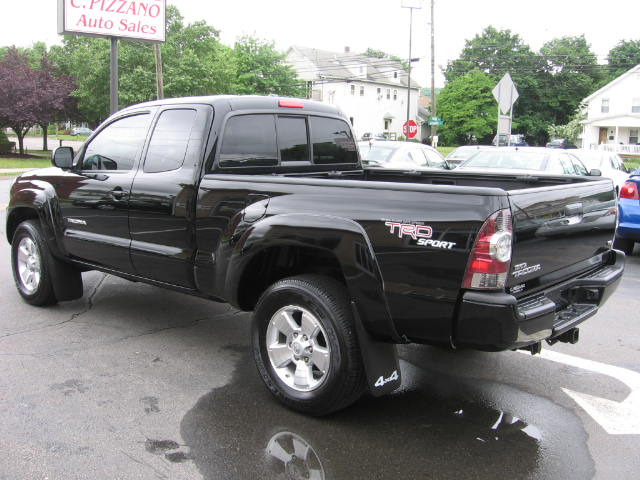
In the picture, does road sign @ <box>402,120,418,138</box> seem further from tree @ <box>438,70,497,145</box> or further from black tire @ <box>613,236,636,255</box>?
tree @ <box>438,70,497,145</box>

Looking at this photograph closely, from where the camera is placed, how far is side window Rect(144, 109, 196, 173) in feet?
14.3

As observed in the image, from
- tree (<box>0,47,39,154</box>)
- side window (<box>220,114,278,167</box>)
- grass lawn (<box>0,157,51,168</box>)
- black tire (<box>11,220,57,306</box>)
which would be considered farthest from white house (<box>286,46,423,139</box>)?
side window (<box>220,114,278,167</box>)

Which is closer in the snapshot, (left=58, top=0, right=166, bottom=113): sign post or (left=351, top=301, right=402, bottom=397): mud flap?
(left=351, top=301, right=402, bottom=397): mud flap

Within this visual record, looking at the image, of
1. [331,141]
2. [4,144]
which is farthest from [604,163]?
[4,144]

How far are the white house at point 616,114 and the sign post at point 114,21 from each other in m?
47.7

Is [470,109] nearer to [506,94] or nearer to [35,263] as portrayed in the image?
[506,94]

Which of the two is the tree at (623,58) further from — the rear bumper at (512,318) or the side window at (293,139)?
the rear bumper at (512,318)

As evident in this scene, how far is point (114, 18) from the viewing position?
1798 cm

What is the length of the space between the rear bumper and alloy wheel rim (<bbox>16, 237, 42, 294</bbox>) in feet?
14.0

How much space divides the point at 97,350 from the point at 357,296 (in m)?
2.46

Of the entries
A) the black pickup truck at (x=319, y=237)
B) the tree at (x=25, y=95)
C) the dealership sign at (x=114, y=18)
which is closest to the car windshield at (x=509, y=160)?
the black pickup truck at (x=319, y=237)

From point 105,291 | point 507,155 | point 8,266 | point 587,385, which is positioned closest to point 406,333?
point 587,385

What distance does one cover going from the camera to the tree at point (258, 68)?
165ft

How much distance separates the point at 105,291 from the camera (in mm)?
6469
